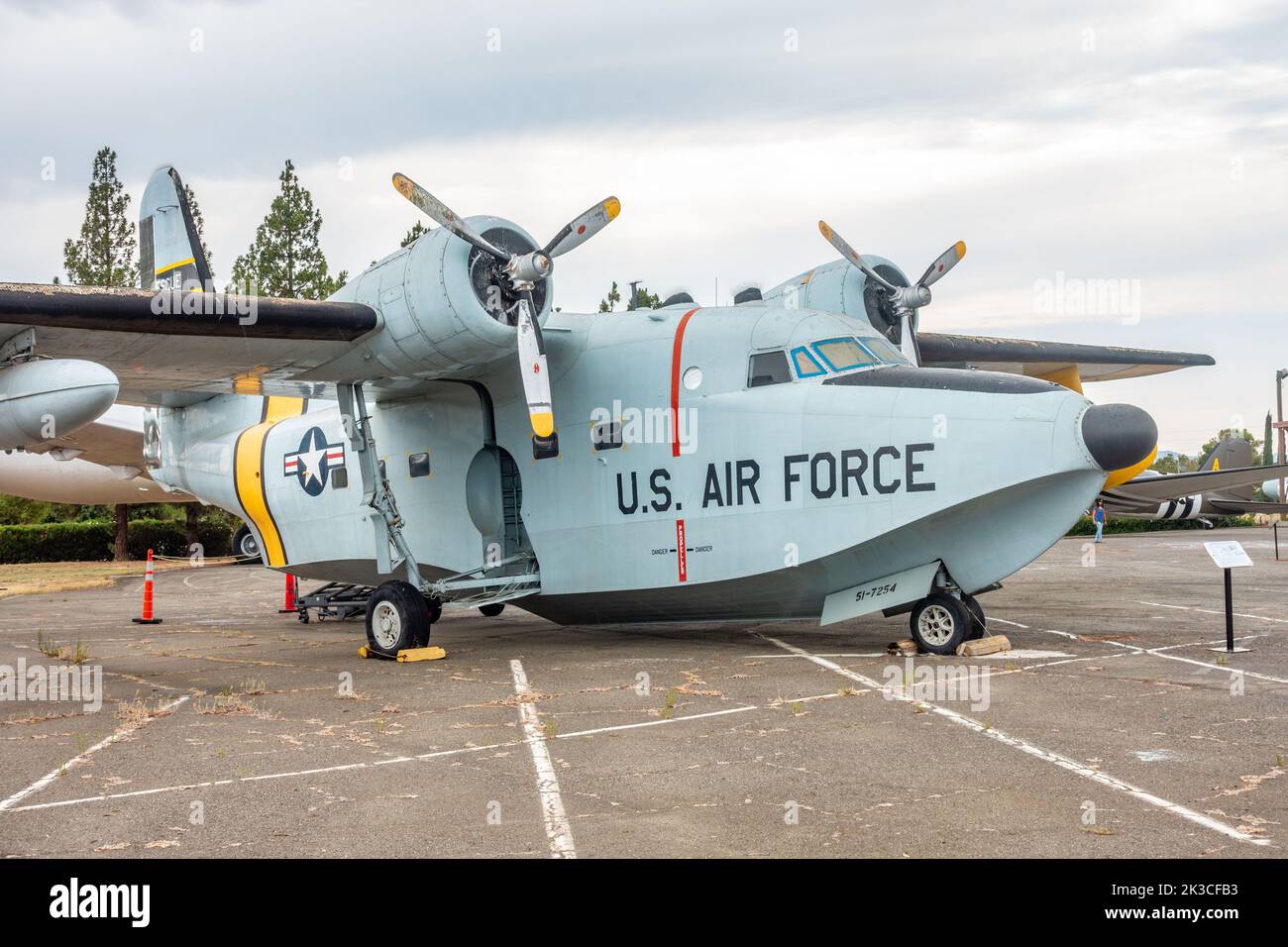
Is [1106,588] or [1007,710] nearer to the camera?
[1007,710]

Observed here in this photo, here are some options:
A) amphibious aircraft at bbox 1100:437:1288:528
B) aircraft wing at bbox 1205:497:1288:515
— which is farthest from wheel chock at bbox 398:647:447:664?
aircraft wing at bbox 1205:497:1288:515

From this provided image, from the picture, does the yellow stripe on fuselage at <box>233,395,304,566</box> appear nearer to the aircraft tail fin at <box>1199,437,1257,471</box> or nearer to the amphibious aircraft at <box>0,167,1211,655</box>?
the amphibious aircraft at <box>0,167,1211,655</box>

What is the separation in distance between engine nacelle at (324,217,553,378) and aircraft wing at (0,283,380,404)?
12.2 inches

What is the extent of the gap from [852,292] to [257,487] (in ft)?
28.5

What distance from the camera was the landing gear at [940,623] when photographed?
10.4 m

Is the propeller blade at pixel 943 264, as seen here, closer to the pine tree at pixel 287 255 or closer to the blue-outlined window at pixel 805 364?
the blue-outlined window at pixel 805 364

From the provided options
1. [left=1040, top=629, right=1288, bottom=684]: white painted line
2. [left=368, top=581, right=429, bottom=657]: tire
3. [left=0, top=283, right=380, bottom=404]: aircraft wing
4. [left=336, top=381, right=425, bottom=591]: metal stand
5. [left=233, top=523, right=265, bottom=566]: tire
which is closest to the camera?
[left=1040, top=629, right=1288, bottom=684]: white painted line

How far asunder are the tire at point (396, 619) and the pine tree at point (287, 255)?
30.8m

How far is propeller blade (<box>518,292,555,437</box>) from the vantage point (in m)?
11.1

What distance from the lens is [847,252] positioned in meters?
13.2
